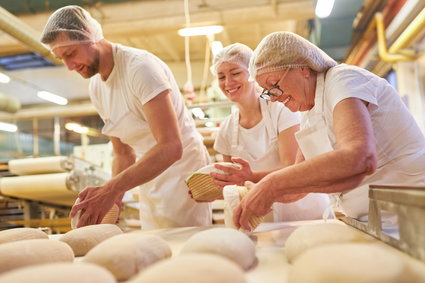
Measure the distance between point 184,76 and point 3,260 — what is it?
7.55 metres

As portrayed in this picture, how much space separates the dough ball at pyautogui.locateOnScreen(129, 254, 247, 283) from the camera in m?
0.63

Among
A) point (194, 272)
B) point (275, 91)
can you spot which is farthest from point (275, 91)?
point (194, 272)

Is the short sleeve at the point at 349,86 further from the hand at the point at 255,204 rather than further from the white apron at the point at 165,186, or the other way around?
the white apron at the point at 165,186

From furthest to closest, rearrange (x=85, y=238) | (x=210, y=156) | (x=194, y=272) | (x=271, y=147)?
(x=210, y=156) < (x=271, y=147) < (x=85, y=238) < (x=194, y=272)

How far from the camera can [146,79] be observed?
1642 millimetres

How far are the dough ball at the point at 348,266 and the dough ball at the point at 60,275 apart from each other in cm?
38

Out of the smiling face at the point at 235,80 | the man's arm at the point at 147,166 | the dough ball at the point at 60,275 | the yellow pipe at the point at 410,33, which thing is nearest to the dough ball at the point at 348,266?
the dough ball at the point at 60,275

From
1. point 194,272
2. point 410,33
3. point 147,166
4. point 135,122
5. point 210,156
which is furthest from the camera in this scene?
point 410,33

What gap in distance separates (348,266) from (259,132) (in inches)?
53.1

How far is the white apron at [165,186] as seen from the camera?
6.09 ft

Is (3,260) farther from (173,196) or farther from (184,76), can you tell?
(184,76)

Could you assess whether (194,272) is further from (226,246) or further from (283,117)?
(283,117)

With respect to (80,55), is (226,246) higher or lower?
lower

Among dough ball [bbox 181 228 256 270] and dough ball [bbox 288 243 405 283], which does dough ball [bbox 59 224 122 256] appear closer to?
dough ball [bbox 181 228 256 270]
